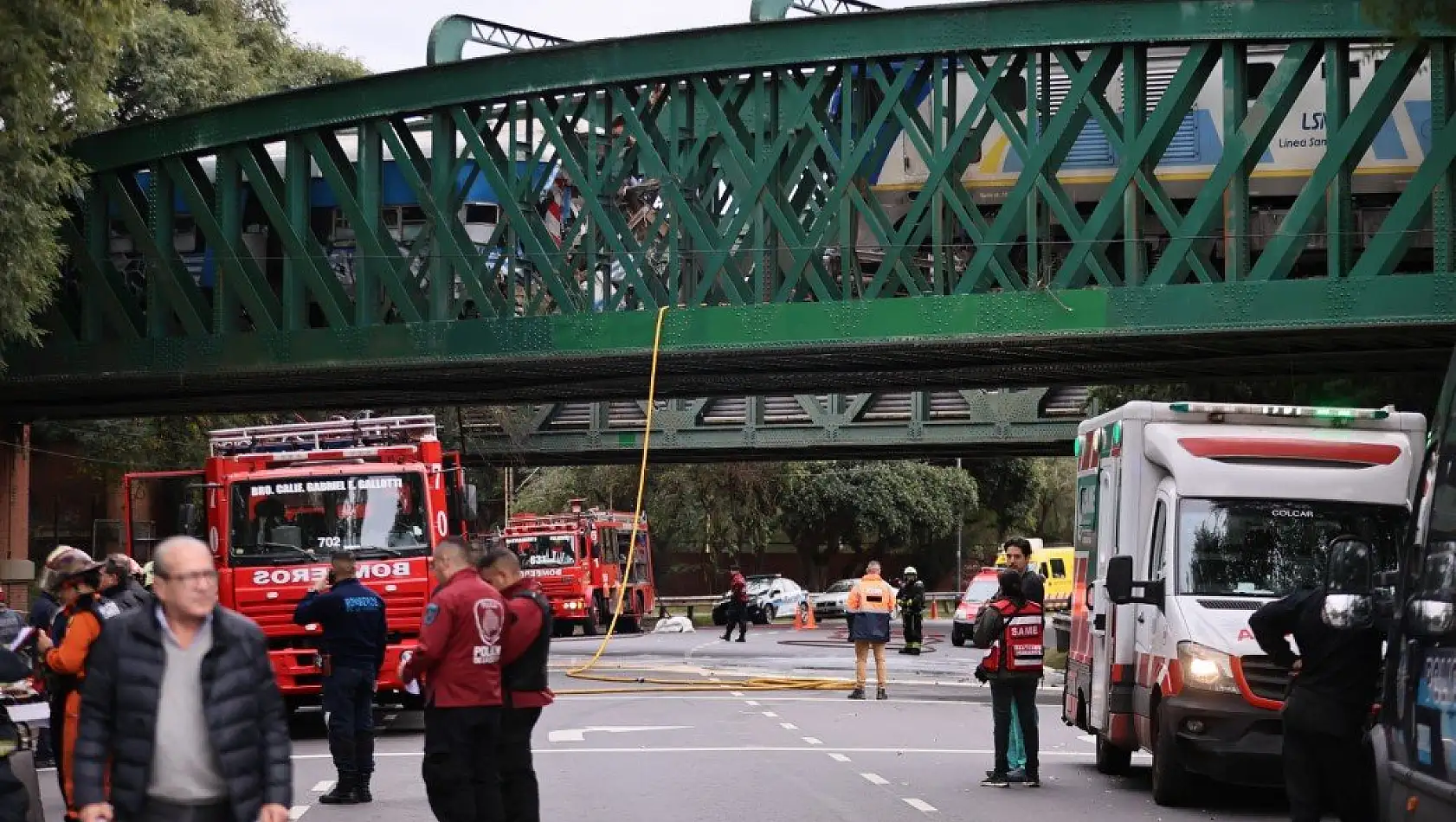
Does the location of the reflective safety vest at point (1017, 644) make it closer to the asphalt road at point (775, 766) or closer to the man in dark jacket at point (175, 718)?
the asphalt road at point (775, 766)

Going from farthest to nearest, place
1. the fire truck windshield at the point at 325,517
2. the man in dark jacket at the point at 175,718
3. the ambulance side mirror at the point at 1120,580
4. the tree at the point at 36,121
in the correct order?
1. the tree at the point at 36,121
2. the fire truck windshield at the point at 325,517
3. the ambulance side mirror at the point at 1120,580
4. the man in dark jacket at the point at 175,718

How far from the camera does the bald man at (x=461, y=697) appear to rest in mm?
11266

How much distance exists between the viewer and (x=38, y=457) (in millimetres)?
50219

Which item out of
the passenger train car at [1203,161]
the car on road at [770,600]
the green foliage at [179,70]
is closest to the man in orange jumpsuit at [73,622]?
the passenger train car at [1203,161]

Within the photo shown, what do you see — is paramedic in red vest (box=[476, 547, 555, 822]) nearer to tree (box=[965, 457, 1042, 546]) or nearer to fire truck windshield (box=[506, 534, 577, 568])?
fire truck windshield (box=[506, 534, 577, 568])

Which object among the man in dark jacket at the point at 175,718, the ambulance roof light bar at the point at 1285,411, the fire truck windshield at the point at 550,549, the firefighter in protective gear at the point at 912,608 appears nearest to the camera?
the man in dark jacket at the point at 175,718

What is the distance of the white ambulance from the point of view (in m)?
14.8

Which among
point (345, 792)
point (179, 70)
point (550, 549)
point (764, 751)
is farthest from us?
point (550, 549)

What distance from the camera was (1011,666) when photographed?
54.5 feet

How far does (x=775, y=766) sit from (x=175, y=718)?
1110 centimetres

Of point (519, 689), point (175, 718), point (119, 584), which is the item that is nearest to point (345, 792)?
point (119, 584)

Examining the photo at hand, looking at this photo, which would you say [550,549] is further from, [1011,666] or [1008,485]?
[1011,666]

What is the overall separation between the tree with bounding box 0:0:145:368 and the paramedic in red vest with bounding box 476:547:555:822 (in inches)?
471

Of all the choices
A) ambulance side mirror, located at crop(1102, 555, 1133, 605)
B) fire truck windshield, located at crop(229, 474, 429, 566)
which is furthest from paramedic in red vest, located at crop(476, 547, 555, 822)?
fire truck windshield, located at crop(229, 474, 429, 566)
